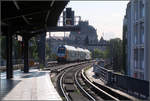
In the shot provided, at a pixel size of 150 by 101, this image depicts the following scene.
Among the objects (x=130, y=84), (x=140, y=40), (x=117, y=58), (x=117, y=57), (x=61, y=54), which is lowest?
(x=130, y=84)

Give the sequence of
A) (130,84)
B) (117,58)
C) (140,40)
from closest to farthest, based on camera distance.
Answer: (130,84) → (140,40) → (117,58)

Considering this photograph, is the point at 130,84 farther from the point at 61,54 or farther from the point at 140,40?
the point at 61,54

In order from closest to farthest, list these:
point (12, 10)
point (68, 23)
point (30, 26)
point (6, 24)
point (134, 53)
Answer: point (12, 10), point (6, 24), point (30, 26), point (134, 53), point (68, 23)

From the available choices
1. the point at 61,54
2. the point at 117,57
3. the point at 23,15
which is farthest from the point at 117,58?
the point at 23,15

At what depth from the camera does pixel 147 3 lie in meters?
23.3

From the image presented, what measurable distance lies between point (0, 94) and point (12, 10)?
4.31 metres

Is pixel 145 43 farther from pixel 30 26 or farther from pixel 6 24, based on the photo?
Answer: pixel 6 24

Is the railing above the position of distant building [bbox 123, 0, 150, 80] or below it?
below

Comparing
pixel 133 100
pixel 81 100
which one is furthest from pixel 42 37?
pixel 133 100

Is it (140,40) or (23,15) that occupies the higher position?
(23,15)

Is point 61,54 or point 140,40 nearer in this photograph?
point 140,40

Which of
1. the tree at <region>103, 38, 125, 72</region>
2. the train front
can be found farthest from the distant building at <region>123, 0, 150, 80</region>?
the train front

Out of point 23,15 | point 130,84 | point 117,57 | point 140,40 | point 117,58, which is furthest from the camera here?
point 117,57

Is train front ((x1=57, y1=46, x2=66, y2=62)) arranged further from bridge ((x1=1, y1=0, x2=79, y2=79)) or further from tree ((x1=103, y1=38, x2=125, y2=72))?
bridge ((x1=1, y1=0, x2=79, y2=79))
